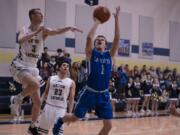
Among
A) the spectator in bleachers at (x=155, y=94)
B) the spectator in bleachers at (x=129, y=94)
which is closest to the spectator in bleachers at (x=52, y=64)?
the spectator in bleachers at (x=129, y=94)

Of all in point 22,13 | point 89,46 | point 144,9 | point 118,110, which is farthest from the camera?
point 144,9

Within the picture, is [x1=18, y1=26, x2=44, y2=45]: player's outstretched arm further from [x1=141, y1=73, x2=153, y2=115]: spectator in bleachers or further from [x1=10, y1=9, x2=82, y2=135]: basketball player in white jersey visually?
[x1=141, y1=73, x2=153, y2=115]: spectator in bleachers

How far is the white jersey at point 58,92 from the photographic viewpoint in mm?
7508

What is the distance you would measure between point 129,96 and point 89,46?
1098cm

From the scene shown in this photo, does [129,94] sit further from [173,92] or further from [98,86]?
[98,86]

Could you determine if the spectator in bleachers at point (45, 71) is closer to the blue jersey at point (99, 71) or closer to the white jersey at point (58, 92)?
the white jersey at point (58, 92)

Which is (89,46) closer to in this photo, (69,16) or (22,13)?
(22,13)

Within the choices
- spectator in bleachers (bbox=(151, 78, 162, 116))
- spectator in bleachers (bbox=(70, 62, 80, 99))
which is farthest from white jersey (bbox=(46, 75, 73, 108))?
spectator in bleachers (bbox=(151, 78, 162, 116))

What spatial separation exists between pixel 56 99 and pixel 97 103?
A: 1083mm

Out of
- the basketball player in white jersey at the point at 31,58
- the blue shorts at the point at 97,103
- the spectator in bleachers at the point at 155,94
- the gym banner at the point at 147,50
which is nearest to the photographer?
the blue shorts at the point at 97,103

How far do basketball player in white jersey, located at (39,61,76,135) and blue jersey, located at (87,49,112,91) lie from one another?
Answer: 925 millimetres

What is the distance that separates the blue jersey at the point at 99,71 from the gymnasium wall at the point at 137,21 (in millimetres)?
10717

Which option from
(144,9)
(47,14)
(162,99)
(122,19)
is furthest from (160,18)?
(47,14)

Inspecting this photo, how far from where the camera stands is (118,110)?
18594 mm
